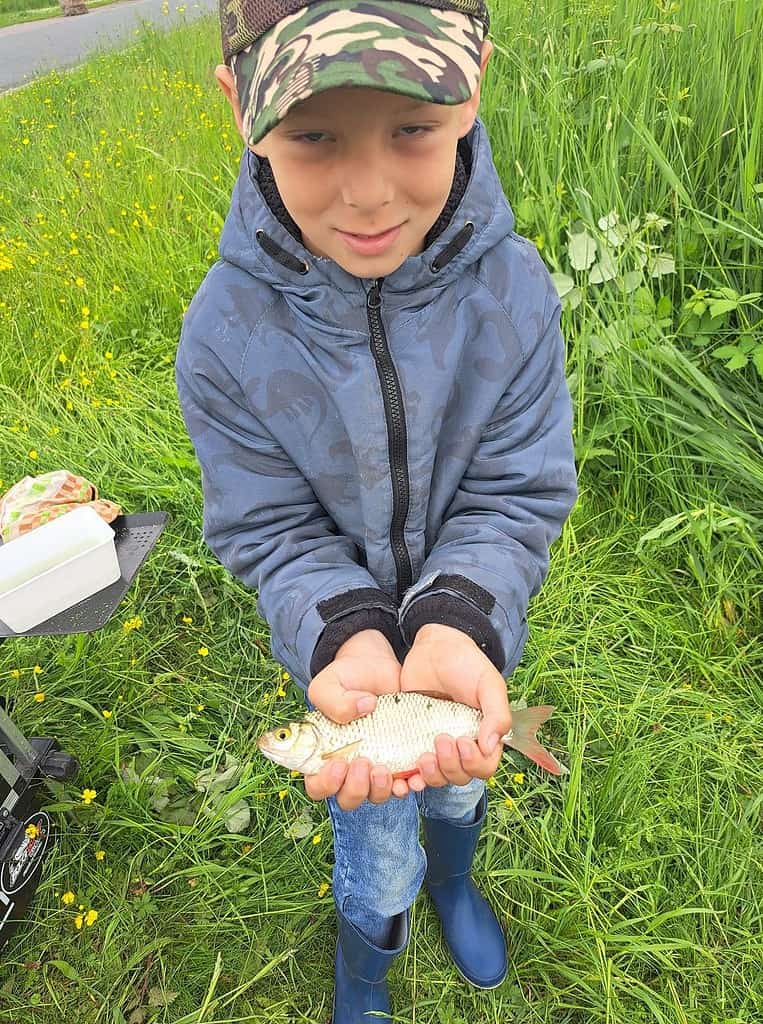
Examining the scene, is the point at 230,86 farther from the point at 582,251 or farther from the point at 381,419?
the point at 582,251

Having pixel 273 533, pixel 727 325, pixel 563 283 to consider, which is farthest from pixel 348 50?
pixel 727 325

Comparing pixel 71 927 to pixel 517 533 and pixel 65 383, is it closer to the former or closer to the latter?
pixel 517 533

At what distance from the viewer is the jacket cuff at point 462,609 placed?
1.15 m

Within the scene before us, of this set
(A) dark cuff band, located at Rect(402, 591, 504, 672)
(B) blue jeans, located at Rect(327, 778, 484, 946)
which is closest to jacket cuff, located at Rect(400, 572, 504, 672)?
(A) dark cuff band, located at Rect(402, 591, 504, 672)

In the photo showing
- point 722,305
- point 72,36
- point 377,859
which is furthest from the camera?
point 72,36

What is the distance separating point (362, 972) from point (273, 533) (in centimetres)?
92

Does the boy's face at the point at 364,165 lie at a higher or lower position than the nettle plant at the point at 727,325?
higher

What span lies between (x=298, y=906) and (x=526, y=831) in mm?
564

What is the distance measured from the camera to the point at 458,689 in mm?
1140

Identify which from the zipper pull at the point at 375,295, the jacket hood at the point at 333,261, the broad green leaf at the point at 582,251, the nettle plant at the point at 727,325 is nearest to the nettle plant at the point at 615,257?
the broad green leaf at the point at 582,251

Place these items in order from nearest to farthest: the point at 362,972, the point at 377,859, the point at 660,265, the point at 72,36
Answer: the point at 377,859
the point at 362,972
the point at 660,265
the point at 72,36

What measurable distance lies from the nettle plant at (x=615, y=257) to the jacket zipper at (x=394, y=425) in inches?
51.7

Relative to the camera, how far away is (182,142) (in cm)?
392

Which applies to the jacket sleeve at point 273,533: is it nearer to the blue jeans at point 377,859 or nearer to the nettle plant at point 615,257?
the blue jeans at point 377,859
